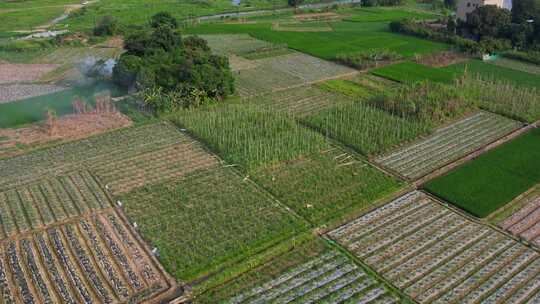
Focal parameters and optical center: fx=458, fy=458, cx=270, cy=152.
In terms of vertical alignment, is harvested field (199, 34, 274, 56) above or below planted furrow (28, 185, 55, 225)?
above

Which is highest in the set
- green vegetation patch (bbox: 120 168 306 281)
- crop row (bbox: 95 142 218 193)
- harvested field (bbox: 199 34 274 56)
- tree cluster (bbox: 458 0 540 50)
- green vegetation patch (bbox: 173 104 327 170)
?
tree cluster (bbox: 458 0 540 50)

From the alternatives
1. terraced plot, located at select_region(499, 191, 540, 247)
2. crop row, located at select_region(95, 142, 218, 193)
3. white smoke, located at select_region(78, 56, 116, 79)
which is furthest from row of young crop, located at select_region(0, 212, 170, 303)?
white smoke, located at select_region(78, 56, 116, 79)

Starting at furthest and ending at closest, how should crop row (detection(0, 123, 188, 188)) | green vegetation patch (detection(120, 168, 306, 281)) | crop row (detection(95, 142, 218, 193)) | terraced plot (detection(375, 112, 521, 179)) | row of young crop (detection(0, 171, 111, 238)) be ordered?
terraced plot (detection(375, 112, 521, 179)) < crop row (detection(0, 123, 188, 188)) < crop row (detection(95, 142, 218, 193)) < row of young crop (detection(0, 171, 111, 238)) < green vegetation patch (detection(120, 168, 306, 281))

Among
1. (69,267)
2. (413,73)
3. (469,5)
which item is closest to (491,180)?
(413,73)

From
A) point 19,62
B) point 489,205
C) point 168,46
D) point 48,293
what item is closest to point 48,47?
point 19,62

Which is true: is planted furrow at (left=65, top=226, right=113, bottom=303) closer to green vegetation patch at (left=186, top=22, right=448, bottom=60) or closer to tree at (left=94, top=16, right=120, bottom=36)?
green vegetation patch at (left=186, top=22, right=448, bottom=60)

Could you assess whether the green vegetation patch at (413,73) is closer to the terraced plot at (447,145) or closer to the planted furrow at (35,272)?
the terraced plot at (447,145)
